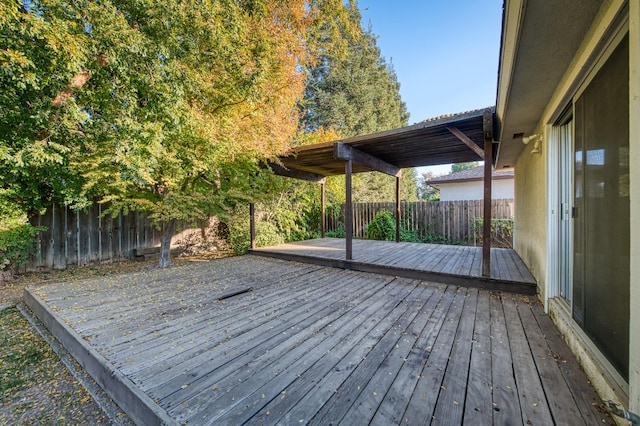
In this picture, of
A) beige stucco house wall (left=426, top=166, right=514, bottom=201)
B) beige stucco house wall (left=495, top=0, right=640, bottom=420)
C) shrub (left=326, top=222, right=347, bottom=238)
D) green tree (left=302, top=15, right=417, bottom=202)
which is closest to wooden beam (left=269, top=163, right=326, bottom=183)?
shrub (left=326, top=222, right=347, bottom=238)

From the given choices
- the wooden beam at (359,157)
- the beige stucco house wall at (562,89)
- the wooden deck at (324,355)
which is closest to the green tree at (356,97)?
the wooden beam at (359,157)

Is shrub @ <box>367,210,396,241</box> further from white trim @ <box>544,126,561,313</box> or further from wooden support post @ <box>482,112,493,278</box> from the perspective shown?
white trim @ <box>544,126,561,313</box>

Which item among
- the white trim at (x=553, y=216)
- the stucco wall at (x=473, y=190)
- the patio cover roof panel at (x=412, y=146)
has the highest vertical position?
the patio cover roof panel at (x=412, y=146)

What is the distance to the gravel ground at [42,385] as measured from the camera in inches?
64.7

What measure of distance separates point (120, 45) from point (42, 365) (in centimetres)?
387

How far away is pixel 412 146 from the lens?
Answer: 514cm

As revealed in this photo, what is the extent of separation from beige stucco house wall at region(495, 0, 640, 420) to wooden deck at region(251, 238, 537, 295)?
534 mm

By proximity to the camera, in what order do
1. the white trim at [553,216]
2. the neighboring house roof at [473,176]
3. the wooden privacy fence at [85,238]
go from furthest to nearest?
the neighboring house roof at [473,176] < the wooden privacy fence at [85,238] < the white trim at [553,216]

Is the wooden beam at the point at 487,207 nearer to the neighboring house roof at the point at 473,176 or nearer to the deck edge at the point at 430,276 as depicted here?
the deck edge at the point at 430,276

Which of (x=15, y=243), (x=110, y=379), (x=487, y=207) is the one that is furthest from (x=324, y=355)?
(x=15, y=243)

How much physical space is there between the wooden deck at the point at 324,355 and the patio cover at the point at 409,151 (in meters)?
1.64

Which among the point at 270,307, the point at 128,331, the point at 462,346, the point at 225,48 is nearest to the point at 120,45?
the point at 225,48

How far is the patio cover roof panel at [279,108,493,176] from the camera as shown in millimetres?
3891

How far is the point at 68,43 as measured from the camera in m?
3.12
